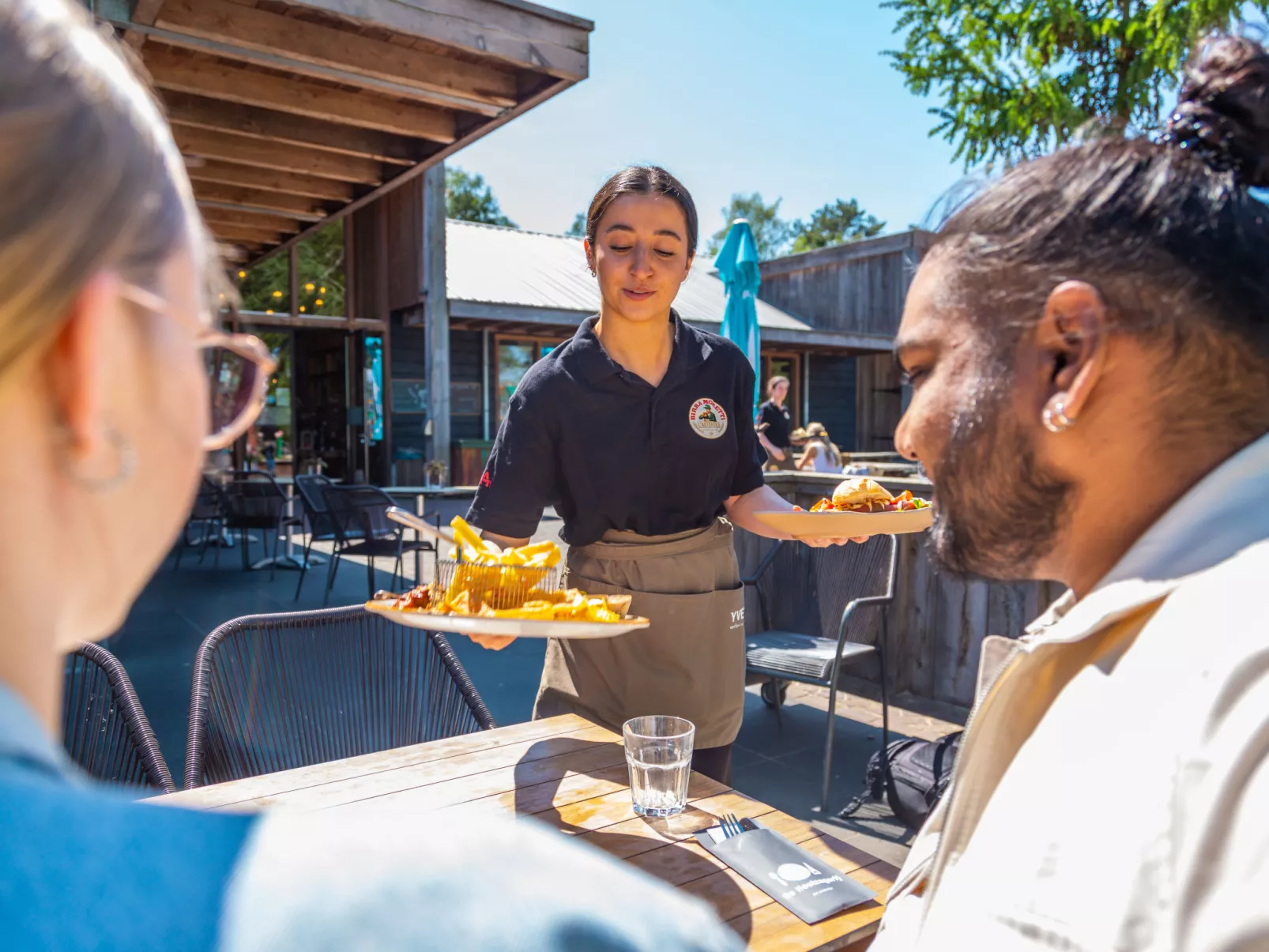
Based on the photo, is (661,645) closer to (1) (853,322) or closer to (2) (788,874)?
(2) (788,874)

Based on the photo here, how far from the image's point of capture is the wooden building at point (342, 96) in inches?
187

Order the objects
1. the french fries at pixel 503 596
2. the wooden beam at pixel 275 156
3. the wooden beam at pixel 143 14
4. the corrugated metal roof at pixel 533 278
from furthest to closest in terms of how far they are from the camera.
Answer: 1. the corrugated metal roof at pixel 533 278
2. the wooden beam at pixel 275 156
3. the wooden beam at pixel 143 14
4. the french fries at pixel 503 596

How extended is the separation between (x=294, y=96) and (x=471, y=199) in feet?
140

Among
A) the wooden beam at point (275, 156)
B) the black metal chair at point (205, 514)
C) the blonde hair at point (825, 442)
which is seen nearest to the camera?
the wooden beam at point (275, 156)

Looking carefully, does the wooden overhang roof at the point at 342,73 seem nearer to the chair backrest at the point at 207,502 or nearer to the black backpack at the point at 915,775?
the chair backrest at the point at 207,502

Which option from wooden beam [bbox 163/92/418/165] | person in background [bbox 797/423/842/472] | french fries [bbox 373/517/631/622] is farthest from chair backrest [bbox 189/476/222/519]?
french fries [bbox 373/517/631/622]

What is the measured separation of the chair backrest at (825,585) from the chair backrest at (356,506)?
3.25m

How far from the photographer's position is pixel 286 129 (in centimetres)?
659

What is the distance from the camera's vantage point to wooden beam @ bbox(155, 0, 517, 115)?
4.65 m

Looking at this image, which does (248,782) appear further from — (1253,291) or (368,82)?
(368,82)

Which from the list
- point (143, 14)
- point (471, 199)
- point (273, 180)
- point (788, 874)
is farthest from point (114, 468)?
point (471, 199)

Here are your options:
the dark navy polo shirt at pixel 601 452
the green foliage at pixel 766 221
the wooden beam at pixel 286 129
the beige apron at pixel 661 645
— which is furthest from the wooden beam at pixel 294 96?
the green foliage at pixel 766 221

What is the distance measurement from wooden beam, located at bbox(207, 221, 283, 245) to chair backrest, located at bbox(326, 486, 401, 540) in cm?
430

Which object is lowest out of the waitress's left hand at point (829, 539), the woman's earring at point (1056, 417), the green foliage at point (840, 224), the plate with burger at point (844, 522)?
the waitress's left hand at point (829, 539)
